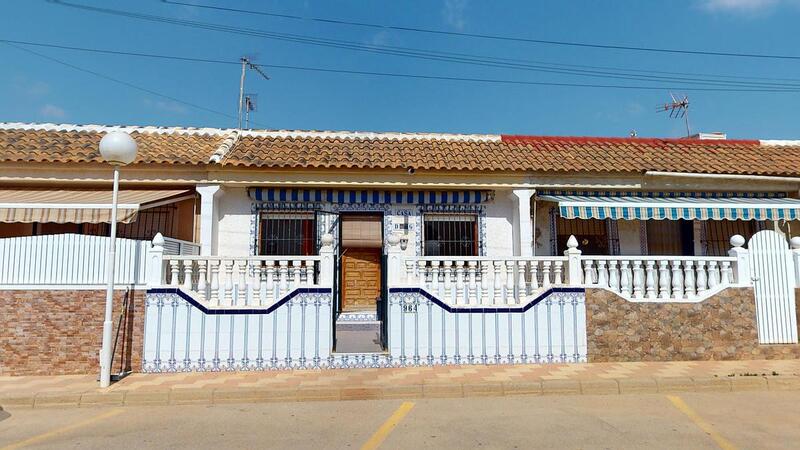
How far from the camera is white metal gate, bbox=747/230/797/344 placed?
8.55 meters

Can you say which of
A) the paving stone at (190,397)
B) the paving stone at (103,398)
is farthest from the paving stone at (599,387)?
the paving stone at (103,398)

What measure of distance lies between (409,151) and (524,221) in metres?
3.36

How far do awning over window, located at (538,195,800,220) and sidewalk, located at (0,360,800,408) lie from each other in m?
3.62

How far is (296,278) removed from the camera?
7.99 meters

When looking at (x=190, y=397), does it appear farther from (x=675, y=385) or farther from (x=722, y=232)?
(x=722, y=232)

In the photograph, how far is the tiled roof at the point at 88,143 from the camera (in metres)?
10.3

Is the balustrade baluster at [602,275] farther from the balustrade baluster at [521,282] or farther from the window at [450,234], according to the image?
the window at [450,234]

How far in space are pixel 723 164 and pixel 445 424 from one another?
10932 mm

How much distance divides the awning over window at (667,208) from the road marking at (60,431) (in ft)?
29.1

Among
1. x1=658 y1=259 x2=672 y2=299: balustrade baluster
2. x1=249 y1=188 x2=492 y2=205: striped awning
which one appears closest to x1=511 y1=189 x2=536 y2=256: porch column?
x1=249 y1=188 x2=492 y2=205: striped awning

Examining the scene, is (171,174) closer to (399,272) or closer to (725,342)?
(399,272)

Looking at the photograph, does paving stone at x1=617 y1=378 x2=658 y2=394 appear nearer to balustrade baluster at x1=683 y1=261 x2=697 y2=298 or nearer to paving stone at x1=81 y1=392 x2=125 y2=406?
balustrade baluster at x1=683 y1=261 x2=697 y2=298

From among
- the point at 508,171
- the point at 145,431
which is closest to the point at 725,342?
the point at 508,171

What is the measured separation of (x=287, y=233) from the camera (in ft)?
36.9
